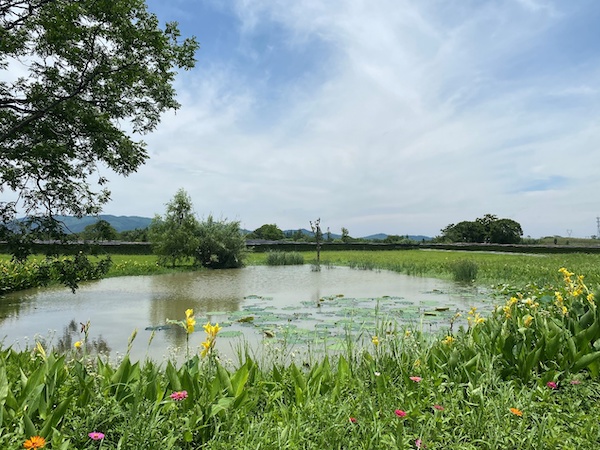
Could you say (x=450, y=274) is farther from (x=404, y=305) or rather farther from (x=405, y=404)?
(x=405, y=404)

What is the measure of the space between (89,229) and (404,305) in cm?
747

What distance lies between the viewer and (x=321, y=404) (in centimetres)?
259

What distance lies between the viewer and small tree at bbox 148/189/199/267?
2030 cm

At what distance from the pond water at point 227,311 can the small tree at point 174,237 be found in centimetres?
544

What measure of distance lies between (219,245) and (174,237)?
2450 mm

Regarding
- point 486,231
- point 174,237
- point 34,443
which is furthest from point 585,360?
point 486,231

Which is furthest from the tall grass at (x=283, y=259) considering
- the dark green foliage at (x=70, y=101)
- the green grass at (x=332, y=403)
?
the green grass at (x=332, y=403)

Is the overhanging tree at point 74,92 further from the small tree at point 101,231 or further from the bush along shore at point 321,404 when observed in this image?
the bush along shore at point 321,404

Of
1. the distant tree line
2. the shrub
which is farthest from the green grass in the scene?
the distant tree line

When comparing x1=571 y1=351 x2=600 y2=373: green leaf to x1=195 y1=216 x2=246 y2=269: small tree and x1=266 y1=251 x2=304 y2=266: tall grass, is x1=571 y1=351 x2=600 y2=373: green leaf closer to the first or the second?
x1=195 y1=216 x2=246 y2=269: small tree

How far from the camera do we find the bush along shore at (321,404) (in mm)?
2166

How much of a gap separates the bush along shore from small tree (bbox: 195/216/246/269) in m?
18.4

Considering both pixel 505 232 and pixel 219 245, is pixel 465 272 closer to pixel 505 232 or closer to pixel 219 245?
pixel 219 245

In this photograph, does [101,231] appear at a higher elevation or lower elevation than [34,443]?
higher
